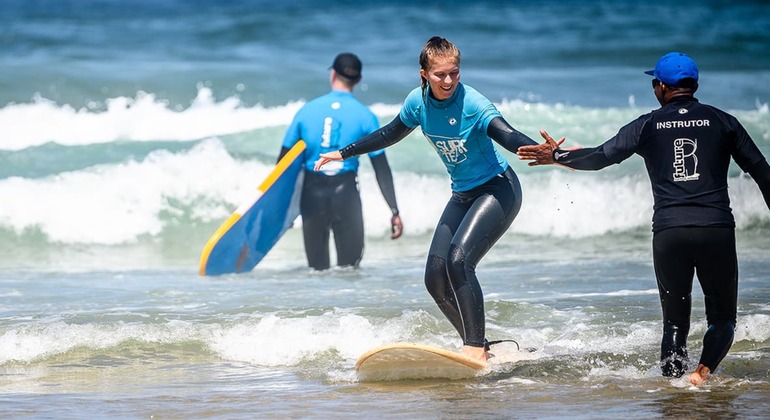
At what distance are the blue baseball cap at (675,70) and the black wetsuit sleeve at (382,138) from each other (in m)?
1.43

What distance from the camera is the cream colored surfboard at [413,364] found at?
5.58m

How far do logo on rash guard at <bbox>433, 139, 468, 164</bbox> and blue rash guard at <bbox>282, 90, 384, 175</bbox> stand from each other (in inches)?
140

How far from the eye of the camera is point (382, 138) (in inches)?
246

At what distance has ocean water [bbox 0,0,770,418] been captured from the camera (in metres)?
5.73

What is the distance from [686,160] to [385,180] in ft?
14.4

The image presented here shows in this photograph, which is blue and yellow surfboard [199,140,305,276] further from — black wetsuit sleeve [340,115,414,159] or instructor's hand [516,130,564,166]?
instructor's hand [516,130,564,166]

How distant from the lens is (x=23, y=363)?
21.6 feet

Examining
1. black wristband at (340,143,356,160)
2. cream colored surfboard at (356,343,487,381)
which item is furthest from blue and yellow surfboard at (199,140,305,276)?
cream colored surfboard at (356,343,487,381)

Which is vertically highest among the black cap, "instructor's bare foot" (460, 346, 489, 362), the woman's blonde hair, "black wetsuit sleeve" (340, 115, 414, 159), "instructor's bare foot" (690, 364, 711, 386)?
the black cap

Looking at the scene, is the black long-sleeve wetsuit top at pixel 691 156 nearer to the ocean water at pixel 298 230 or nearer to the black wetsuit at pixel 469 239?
the black wetsuit at pixel 469 239

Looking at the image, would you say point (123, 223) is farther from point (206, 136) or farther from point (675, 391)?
point (675, 391)

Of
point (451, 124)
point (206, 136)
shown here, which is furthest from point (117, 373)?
point (206, 136)

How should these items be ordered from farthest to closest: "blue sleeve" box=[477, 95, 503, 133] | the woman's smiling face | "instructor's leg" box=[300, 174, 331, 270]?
"instructor's leg" box=[300, 174, 331, 270] < "blue sleeve" box=[477, 95, 503, 133] < the woman's smiling face

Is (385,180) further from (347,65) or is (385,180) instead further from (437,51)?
(437,51)
